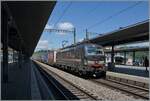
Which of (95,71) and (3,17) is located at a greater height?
(3,17)

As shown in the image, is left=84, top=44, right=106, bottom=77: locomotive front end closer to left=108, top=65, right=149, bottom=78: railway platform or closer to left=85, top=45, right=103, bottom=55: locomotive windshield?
left=85, top=45, right=103, bottom=55: locomotive windshield

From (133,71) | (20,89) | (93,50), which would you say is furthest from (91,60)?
(133,71)

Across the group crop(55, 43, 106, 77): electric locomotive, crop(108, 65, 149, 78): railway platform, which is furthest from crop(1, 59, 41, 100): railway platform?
crop(108, 65, 149, 78): railway platform

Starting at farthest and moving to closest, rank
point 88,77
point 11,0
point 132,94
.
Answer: point 88,77 < point 132,94 < point 11,0

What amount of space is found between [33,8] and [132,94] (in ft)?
20.8

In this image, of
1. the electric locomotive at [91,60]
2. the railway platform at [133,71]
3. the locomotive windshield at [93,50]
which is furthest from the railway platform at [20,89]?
the railway platform at [133,71]

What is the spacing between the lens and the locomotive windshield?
2878 centimetres

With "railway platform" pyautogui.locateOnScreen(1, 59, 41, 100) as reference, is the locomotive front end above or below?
above

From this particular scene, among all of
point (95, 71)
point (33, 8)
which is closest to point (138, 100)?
point (33, 8)

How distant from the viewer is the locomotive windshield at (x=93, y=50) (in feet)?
94.4

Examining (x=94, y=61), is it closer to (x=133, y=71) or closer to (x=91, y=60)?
(x=91, y=60)

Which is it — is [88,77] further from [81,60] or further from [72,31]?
[72,31]

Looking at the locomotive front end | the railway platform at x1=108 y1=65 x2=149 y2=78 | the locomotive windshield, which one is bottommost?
the railway platform at x1=108 y1=65 x2=149 y2=78

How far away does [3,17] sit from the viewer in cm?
1998
